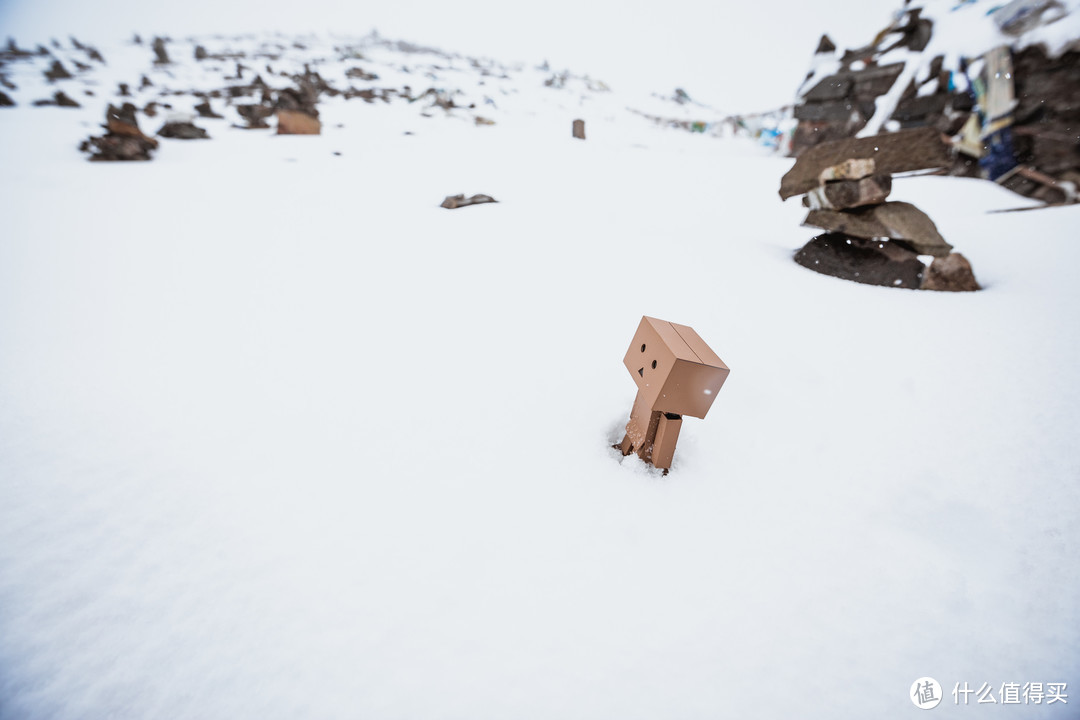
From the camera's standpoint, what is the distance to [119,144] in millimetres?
4934

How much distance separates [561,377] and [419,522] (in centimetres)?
86

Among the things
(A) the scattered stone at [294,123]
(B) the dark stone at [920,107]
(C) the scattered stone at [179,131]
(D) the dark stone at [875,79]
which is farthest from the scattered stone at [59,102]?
(B) the dark stone at [920,107]

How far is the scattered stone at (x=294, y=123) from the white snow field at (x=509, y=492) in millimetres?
5557

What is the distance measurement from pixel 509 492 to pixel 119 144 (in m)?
7.51

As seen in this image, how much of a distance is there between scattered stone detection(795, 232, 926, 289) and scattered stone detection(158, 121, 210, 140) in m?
9.42

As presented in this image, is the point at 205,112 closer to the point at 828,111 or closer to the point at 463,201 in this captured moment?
the point at 463,201

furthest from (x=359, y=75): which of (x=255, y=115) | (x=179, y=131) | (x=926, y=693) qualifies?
(x=926, y=693)

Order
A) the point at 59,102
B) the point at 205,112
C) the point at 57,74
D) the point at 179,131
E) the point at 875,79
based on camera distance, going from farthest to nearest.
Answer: the point at 57,74 → the point at 205,112 → the point at 59,102 → the point at 875,79 → the point at 179,131

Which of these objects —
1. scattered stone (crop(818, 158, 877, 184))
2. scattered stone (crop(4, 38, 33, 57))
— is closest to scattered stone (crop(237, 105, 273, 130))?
scattered stone (crop(818, 158, 877, 184))

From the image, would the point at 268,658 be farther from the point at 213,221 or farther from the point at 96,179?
the point at 96,179

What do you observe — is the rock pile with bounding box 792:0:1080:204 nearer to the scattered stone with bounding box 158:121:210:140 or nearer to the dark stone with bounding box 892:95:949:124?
the dark stone with bounding box 892:95:949:124

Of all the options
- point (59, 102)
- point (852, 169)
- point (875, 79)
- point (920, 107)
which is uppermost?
point (875, 79)

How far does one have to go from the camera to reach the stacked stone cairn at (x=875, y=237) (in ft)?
8.58

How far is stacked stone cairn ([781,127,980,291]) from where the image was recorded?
2.62 m
